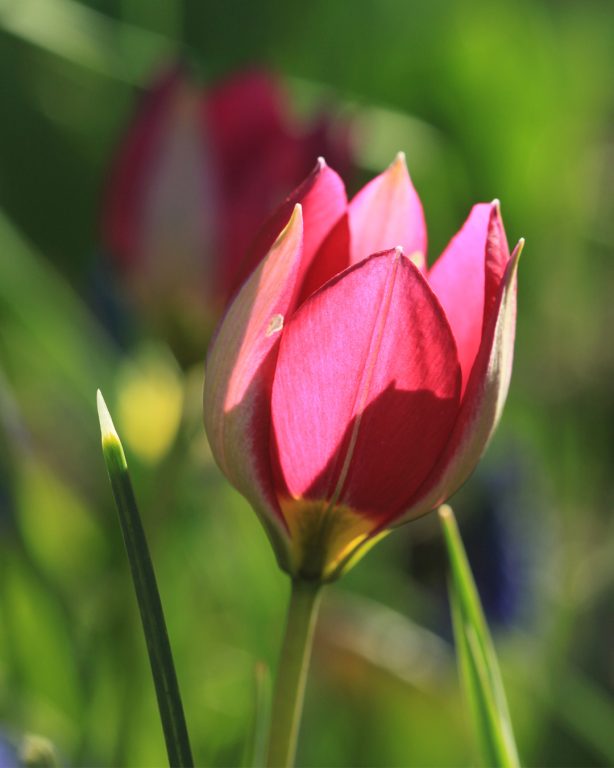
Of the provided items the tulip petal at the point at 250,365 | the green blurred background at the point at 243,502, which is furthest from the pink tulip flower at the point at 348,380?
the green blurred background at the point at 243,502

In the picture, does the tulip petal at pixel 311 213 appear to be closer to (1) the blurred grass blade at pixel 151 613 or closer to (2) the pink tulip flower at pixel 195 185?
(1) the blurred grass blade at pixel 151 613

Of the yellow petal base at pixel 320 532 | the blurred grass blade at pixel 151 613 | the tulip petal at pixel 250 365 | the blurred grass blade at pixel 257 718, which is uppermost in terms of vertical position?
the tulip petal at pixel 250 365

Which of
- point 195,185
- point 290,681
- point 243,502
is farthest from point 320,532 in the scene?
point 243,502

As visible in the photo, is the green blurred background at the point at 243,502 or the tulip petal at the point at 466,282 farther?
the green blurred background at the point at 243,502

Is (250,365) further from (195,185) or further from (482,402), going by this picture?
(195,185)

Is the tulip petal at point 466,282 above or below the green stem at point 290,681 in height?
above

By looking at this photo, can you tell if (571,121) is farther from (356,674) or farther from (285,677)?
(285,677)

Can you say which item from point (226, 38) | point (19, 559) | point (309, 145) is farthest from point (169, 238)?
point (226, 38)
